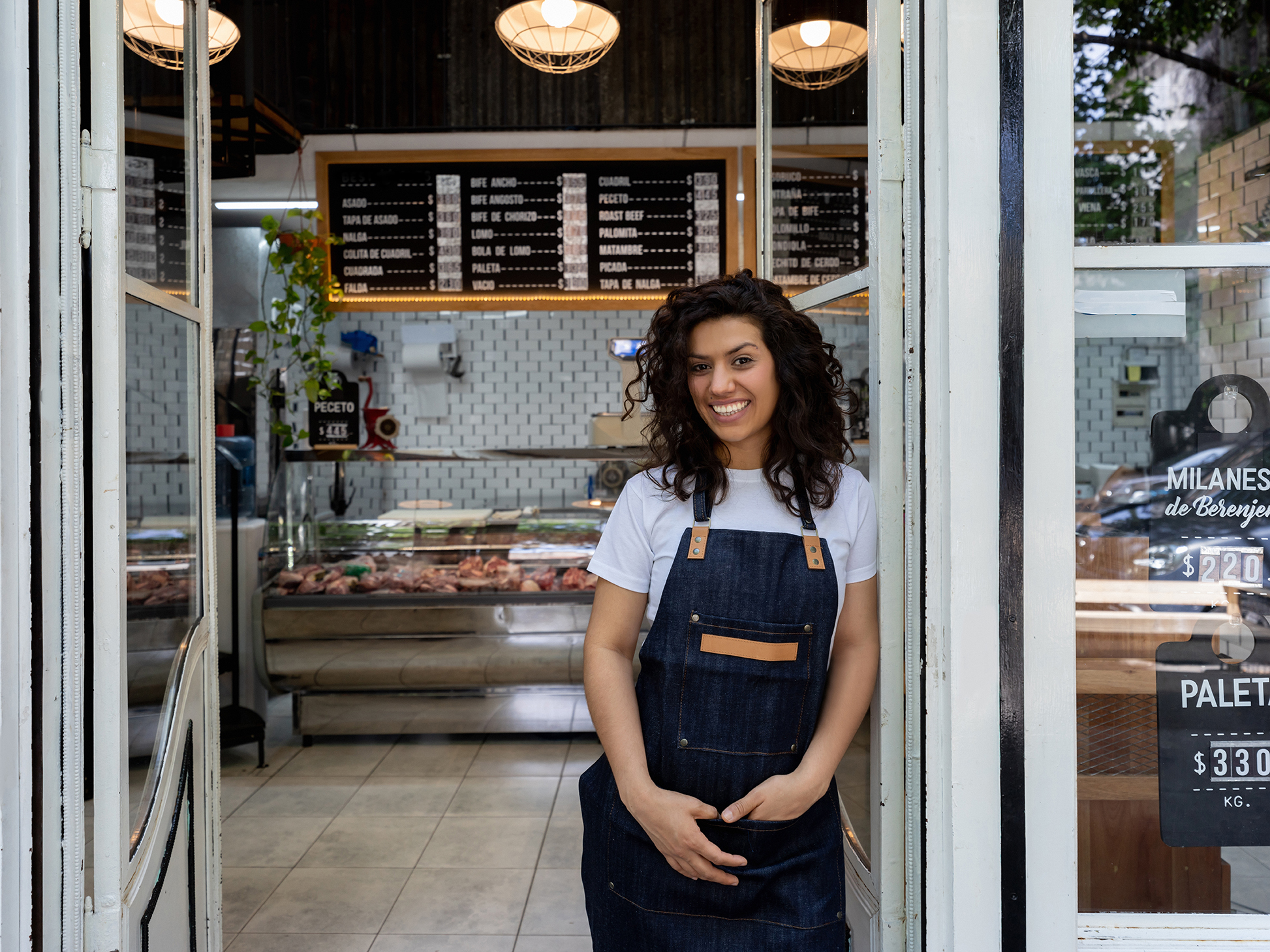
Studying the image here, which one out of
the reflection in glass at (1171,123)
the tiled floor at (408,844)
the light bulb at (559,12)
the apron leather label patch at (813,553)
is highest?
the light bulb at (559,12)

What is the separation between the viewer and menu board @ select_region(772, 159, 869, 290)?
1567mm

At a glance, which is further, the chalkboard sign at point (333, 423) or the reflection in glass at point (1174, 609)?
the chalkboard sign at point (333, 423)

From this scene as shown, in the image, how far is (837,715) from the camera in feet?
4.54

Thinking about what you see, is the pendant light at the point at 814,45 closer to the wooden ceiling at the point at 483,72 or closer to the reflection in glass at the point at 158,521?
the reflection in glass at the point at 158,521

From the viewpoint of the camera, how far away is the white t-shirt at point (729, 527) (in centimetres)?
140

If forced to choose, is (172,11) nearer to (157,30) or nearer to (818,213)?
(157,30)

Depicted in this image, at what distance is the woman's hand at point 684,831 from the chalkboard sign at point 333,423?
4.14m

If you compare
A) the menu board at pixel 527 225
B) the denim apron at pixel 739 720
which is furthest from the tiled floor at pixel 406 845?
the menu board at pixel 527 225

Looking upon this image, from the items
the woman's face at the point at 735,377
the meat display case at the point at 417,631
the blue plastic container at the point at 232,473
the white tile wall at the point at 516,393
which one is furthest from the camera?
the white tile wall at the point at 516,393

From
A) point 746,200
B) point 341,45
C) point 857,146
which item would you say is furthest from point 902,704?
point 341,45

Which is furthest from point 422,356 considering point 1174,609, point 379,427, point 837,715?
point 1174,609

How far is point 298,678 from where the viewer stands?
4102 mm

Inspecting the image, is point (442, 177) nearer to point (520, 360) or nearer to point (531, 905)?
point (520, 360)

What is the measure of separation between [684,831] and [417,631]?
9.85 ft
